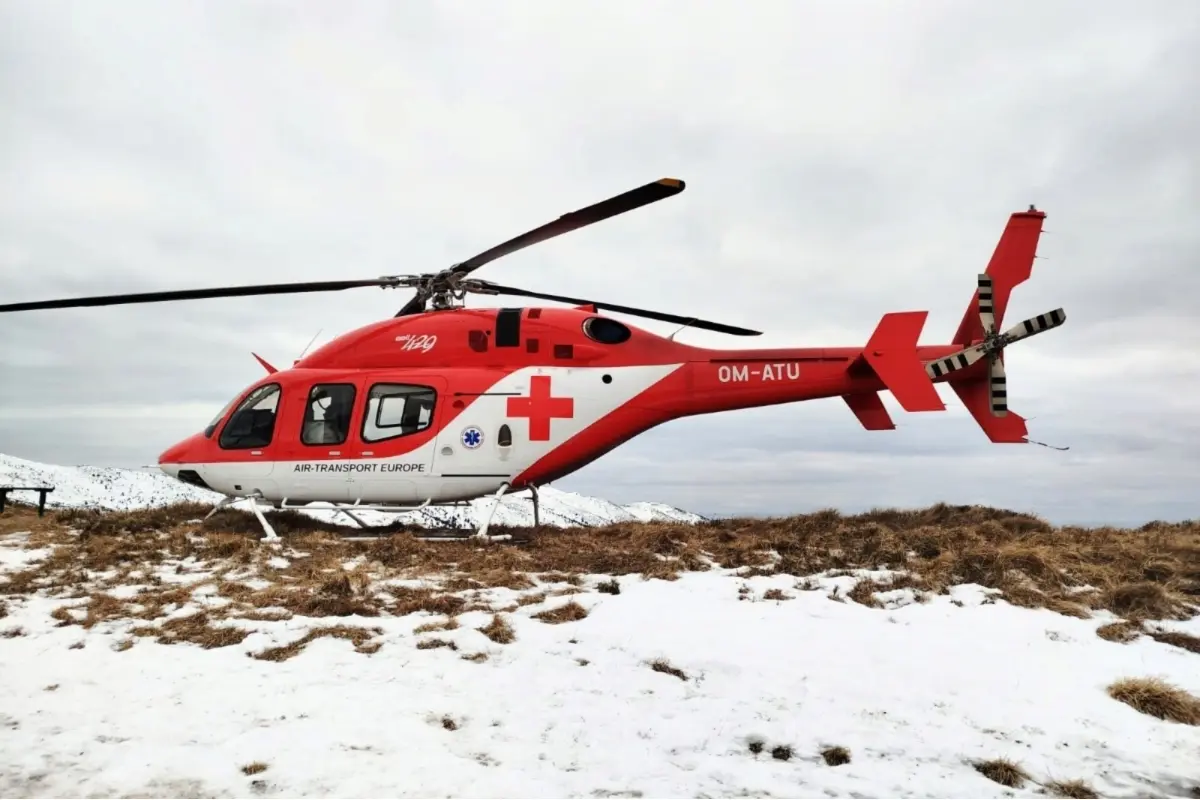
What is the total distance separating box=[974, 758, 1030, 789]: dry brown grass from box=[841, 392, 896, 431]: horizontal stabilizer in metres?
8.96

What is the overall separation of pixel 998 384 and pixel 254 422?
13655 millimetres

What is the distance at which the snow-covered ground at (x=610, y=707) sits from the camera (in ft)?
12.6

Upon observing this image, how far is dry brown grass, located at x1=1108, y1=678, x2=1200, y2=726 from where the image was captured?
459cm

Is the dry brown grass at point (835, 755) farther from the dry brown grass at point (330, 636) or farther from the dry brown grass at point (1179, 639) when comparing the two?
the dry brown grass at point (1179, 639)

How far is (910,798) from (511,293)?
1068 cm

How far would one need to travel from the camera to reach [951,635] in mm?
5969

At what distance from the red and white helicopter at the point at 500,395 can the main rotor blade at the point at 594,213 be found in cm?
110

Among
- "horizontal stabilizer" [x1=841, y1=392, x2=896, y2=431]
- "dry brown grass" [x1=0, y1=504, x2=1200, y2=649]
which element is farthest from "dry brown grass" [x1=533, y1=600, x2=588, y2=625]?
"horizontal stabilizer" [x1=841, y1=392, x2=896, y2=431]

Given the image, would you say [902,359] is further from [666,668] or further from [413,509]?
[413,509]

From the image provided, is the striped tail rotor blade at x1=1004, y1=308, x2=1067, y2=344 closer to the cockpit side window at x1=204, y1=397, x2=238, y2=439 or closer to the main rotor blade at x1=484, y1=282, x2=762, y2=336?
the main rotor blade at x1=484, y1=282, x2=762, y2=336

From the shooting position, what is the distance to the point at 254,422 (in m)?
12.5

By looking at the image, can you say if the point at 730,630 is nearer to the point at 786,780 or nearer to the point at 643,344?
the point at 786,780

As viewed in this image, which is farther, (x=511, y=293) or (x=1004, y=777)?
(x=511, y=293)

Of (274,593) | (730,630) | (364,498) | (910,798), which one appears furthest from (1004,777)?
(364,498)
